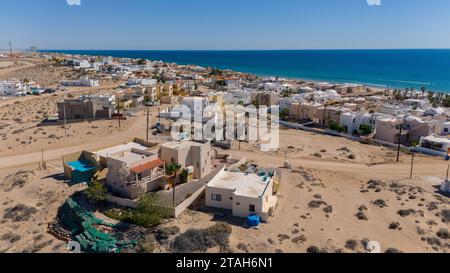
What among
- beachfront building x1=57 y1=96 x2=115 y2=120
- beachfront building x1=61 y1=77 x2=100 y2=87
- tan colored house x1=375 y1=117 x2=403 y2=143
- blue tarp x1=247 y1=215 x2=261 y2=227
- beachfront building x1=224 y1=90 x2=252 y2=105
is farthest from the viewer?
beachfront building x1=61 y1=77 x2=100 y2=87

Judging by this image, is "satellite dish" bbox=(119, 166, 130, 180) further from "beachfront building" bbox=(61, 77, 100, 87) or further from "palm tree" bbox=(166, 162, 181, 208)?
"beachfront building" bbox=(61, 77, 100, 87)

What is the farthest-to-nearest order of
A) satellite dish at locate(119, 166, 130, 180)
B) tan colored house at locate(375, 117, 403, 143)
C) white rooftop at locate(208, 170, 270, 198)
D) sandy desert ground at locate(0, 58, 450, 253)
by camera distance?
tan colored house at locate(375, 117, 403, 143) < satellite dish at locate(119, 166, 130, 180) < white rooftop at locate(208, 170, 270, 198) < sandy desert ground at locate(0, 58, 450, 253)

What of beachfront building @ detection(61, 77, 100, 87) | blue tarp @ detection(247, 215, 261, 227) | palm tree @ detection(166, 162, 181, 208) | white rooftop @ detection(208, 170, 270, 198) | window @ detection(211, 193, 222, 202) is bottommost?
blue tarp @ detection(247, 215, 261, 227)

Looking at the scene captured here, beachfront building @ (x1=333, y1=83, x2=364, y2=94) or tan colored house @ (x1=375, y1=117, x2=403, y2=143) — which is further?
beachfront building @ (x1=333, y1=83, x2=364, y2=94)

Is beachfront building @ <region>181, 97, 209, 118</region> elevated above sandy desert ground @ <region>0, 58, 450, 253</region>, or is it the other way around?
beachfront building @ <region>181, 97, 209, 118</region>

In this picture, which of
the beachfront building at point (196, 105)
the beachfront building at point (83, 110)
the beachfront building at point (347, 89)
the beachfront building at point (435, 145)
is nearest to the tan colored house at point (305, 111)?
the beachfront building at point (196, 105)

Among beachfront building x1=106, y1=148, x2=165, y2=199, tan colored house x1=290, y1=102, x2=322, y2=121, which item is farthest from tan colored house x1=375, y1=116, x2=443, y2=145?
beachfront building x1=106, y1=148, x2=165, y2=199

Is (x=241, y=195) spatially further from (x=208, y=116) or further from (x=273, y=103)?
(x=273, y=103)

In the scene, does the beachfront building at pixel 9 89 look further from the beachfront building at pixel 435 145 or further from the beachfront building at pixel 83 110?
the beachfront building at pixel 435 145
